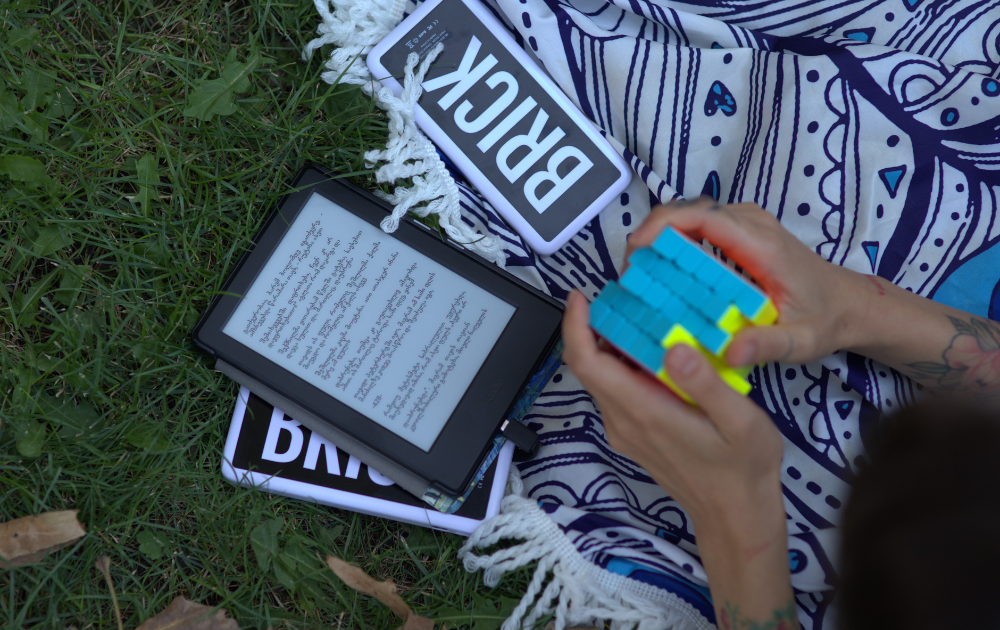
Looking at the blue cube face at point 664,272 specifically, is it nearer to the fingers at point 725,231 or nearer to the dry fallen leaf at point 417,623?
the fingers at point 725,231

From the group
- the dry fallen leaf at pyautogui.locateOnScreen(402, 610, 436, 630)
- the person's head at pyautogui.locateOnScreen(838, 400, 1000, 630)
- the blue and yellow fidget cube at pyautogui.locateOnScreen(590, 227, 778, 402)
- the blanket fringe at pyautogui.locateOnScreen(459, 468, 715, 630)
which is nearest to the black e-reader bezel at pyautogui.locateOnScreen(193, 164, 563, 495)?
the blanket fringe at pyautogui.locateOnScreen(459, 468, 715, 630)

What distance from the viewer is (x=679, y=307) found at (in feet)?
2.23

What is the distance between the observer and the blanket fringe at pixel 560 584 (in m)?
0.97

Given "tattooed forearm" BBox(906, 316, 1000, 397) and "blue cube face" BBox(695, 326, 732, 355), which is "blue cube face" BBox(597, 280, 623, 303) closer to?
"blue cube face" BBox(695, 326, 732, 355)

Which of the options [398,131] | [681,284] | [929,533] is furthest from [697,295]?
[398,131]

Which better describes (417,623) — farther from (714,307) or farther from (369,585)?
(714,307)

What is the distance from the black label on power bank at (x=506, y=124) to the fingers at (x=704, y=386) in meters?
0.48

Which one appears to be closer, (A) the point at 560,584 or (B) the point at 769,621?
(B) the point at 769,621

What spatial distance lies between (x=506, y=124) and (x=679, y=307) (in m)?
0.55

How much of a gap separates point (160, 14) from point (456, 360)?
83cm

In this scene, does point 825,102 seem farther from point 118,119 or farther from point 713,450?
point 118,119

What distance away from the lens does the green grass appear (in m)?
1.04

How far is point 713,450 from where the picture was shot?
0.73 m

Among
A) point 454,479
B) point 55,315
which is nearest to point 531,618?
point 454,479
